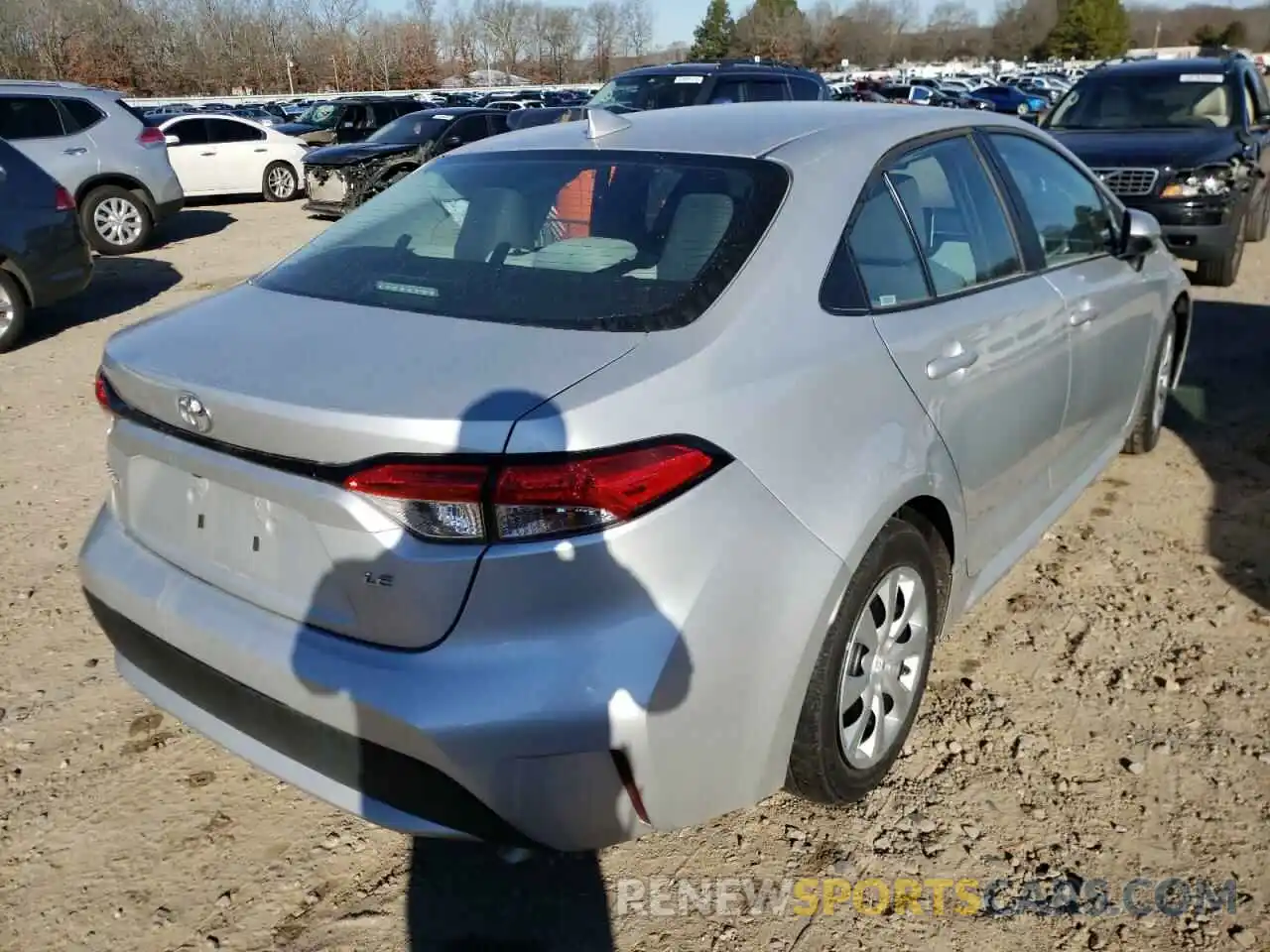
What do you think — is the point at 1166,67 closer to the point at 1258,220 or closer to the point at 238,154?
the point at 1258,220

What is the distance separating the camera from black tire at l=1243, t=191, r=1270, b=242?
365 inches

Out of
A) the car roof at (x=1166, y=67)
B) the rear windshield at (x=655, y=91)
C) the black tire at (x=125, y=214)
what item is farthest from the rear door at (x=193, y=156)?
the car roof at (x=1166, y=67)

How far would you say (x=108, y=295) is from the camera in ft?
32.2

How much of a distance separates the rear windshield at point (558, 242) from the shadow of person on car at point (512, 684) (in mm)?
505

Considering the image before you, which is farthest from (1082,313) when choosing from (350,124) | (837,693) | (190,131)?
(350,124)

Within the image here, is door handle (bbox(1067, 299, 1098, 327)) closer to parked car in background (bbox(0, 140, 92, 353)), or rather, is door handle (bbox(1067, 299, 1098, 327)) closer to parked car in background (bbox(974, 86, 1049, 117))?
parked car in background (bbox(0, 140, 92, 353))

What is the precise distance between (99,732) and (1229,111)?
9.53 metres

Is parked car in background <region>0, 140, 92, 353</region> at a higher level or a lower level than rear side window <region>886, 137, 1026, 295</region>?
lower

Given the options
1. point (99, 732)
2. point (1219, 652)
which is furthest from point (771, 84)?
point (99, 732)

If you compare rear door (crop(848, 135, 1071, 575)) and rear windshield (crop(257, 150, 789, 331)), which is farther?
rear door (crop(848, 135, 1071, 575))

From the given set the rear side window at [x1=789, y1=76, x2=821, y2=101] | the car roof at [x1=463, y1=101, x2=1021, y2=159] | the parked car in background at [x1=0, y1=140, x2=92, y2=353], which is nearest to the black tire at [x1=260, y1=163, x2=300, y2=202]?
the parked car in background at [x1=0, y1=140, x2=92, y2=353]

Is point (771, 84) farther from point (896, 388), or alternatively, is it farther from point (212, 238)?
point (896, 388)

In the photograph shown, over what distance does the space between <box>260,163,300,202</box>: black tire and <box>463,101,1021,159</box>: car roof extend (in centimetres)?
1441

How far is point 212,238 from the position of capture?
1291 cm
